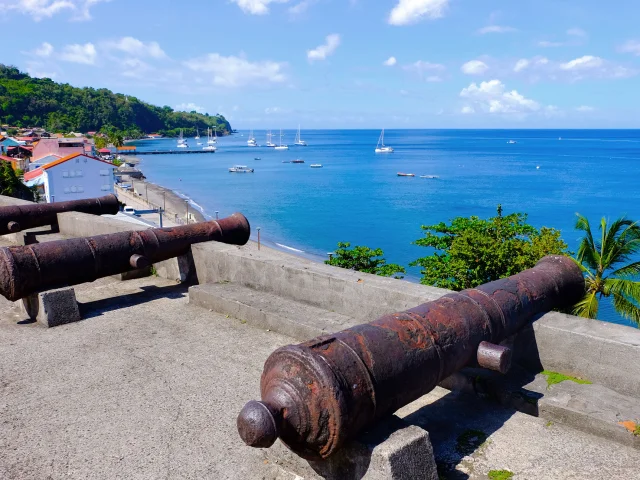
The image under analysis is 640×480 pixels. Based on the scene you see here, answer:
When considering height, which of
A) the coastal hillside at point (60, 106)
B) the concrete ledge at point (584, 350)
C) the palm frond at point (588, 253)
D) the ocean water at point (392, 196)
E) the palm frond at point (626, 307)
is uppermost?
the coastal hillside at point (60, 106)

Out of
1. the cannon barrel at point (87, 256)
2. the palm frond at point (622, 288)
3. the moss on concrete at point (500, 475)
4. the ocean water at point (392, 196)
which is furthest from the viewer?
the ocean water at point (392, 196)

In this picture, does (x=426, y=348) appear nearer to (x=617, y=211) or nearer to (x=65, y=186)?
(x=65, y=186)

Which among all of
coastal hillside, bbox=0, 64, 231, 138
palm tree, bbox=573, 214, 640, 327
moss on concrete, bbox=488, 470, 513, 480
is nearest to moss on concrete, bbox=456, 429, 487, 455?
moss on concrete, bbox=488, 470, 513, 480

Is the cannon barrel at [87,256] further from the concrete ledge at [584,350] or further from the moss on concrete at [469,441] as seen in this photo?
the concrete ledge at [584,350]

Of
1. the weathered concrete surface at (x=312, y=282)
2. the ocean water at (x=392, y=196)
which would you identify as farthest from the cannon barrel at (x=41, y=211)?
the ocean water at (x=392, y=196)

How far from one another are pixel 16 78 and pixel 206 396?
184 m

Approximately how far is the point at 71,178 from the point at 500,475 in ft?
164

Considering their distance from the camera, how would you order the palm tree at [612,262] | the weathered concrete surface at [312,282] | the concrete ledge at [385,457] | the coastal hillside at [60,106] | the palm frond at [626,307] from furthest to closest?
1. the coastal hillside at [60,106]
2. the palm frond at [626,307]
3. the palm tree at [612,262]
4. the weathered concrete surface at [312,282]
5. the concrete ledge at [385,457]

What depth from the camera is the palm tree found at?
10.1 metres

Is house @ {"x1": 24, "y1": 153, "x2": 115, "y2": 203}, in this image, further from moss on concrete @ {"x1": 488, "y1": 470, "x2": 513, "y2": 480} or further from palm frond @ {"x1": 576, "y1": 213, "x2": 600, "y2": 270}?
moss on concrete @ {"x1": 488, "y1": 470, "x2": 513, "y2": 480}

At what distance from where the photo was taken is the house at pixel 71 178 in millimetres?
45938

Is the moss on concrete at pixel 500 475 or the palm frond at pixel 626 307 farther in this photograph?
the palm frond at pixel 626 307

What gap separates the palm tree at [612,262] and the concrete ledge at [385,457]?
7718mm

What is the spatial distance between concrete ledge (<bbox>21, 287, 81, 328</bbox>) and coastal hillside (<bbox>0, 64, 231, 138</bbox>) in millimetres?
143922
